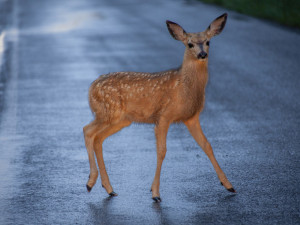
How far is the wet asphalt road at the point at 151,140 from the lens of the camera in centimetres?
712

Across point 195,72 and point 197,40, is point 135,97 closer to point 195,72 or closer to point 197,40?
point 195,72

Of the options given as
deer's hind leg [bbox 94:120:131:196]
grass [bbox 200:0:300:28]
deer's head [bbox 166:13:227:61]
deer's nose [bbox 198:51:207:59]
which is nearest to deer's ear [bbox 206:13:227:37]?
deer's head [bbox 166:13:227:61]

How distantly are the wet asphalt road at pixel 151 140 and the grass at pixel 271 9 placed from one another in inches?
39.6

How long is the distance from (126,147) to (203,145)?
2.07 meters

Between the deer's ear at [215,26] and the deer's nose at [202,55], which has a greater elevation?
the deer's ear at [215,26]

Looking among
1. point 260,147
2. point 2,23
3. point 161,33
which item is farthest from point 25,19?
point 260,147

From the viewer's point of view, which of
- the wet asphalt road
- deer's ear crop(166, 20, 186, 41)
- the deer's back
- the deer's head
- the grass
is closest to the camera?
the wet asphalt road

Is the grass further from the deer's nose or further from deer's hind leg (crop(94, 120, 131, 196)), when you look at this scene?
the deer's nose

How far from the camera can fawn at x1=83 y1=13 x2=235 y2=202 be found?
7637mm

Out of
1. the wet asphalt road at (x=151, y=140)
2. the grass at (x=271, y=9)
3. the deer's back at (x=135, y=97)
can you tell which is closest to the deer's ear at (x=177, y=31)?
the deer's back at (x=135, y=97)

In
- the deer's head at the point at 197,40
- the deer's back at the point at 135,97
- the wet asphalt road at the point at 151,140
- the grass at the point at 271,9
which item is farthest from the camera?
the grass at the point at 271,9

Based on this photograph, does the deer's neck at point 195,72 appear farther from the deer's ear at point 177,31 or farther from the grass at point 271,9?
the grass at point 271,9

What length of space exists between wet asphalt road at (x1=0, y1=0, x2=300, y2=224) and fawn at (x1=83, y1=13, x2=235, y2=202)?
0.44m

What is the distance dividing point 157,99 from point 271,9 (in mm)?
17891
